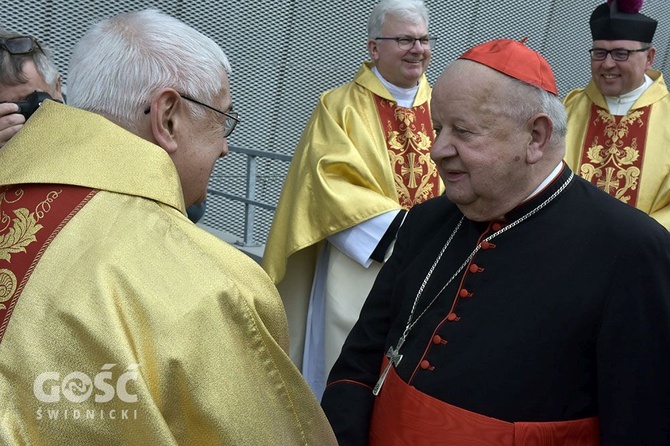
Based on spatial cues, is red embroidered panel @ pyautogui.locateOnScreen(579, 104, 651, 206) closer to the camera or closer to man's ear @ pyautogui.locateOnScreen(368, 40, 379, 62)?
man's ear @ pyautogui.locateOnScreen(368, 40, 379, 62)

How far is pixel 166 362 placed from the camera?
4.88 feet

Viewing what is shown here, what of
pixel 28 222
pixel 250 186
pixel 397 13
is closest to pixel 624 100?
pixel 397 13

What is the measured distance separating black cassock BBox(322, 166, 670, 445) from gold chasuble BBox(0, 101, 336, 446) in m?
0.56

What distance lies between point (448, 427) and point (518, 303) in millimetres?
344

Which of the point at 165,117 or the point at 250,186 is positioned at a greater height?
the point at 165,117

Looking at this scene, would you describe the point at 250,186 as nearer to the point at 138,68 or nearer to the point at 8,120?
the point at 8,120

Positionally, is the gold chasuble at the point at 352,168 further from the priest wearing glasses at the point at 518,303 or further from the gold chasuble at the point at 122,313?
the gold chasuble at the point at 122,313

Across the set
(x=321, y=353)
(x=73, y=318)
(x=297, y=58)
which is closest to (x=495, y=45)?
(x=73, y=318)

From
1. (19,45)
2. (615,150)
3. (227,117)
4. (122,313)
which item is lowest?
(615,150)

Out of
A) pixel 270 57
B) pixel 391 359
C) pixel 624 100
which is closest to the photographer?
pixel 391 359

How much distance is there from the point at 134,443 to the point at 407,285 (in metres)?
1.12

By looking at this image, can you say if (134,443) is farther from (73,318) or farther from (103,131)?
(103,131)

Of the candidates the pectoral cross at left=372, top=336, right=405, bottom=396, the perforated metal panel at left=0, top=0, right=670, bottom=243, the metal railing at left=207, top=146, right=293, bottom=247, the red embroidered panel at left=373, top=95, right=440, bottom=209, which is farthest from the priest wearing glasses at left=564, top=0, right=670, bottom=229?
the perforated metal panel at left=0, top=0, right=670, bottom=243

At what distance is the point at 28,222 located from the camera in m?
1.63
